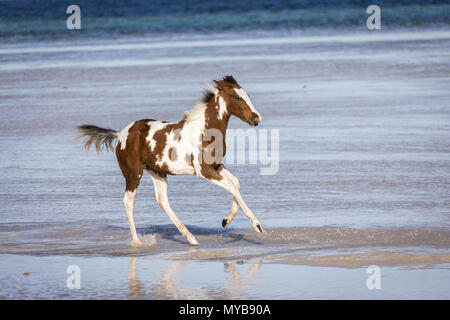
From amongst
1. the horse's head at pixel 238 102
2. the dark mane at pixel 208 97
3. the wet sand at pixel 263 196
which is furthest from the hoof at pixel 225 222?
the dark mane at pixel 208 97

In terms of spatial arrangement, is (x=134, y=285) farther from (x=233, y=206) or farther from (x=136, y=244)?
(x=233, y=206)

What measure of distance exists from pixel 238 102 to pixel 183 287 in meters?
2.41

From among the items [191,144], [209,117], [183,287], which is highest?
[209,117]

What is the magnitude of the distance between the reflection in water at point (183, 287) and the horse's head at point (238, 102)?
5.50 feet

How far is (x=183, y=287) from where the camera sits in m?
8.14

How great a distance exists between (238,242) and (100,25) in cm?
4078

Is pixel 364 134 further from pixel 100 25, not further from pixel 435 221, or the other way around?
pixel 100 25

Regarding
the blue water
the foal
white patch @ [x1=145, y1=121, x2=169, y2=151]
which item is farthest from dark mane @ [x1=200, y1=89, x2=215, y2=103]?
the blue water

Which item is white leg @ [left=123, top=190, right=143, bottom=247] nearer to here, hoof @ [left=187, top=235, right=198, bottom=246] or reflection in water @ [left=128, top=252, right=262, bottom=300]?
hoof @ [left=187, top=235, right=198, bottom=246]

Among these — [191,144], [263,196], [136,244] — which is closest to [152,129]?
[191,144]

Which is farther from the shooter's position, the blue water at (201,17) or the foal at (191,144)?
the blue water at (201,17)

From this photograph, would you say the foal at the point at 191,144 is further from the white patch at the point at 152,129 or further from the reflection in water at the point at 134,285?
the reflection in water at the point at 134,285

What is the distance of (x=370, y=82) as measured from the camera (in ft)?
74.1

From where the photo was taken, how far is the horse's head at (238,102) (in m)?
9.82
